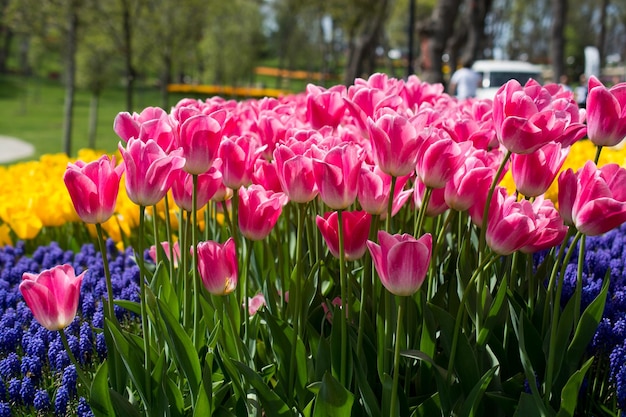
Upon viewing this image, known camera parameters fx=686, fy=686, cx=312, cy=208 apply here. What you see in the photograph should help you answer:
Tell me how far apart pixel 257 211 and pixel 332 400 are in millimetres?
447

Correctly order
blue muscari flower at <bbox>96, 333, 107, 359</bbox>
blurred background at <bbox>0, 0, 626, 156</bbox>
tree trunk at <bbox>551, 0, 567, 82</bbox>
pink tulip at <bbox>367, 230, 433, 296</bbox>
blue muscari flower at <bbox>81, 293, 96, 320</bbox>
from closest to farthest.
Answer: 1. pink tulip at <bbox>367, 230, 433, 296</bbox>
2. blue muscari flower at <bbox>96, 333, 107, 359</bbox>
3. blue muscari flower at <bbox>81, 293, 96, 320</bbox>
4. blurred background at <bbox>0, 0, 626, 156</bbox>
5. tree trunk at <bbox>551, 0, 567, 82</bbox>

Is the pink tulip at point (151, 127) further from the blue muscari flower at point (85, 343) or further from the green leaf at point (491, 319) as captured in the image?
the green leaf at point (491, 319)

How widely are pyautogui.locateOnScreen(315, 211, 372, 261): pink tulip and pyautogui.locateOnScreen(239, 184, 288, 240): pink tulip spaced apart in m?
0.12

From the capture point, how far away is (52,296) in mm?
1399

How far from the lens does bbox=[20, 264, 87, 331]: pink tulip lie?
139cm

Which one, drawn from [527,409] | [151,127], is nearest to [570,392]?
[527,409]

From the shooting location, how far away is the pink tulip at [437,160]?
1.42m

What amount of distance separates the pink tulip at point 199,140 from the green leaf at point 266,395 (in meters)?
0.44

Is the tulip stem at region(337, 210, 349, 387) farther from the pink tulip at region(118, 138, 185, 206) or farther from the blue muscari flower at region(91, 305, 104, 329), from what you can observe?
the blue muscari flower at region(91, 305, 104, 329)

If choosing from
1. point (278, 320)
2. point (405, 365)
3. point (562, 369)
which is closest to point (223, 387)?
point (278, 320)

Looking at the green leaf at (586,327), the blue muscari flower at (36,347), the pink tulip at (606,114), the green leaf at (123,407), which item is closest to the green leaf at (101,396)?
the green leaf at (123,407)

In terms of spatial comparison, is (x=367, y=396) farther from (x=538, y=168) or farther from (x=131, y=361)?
(x=538, y=168)

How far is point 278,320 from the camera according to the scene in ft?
5.34

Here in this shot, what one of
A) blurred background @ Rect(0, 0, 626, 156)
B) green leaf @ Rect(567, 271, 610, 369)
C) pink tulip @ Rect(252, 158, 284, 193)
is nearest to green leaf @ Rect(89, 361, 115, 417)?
pink tulip @ Rect(252, 158, 284, 193)
